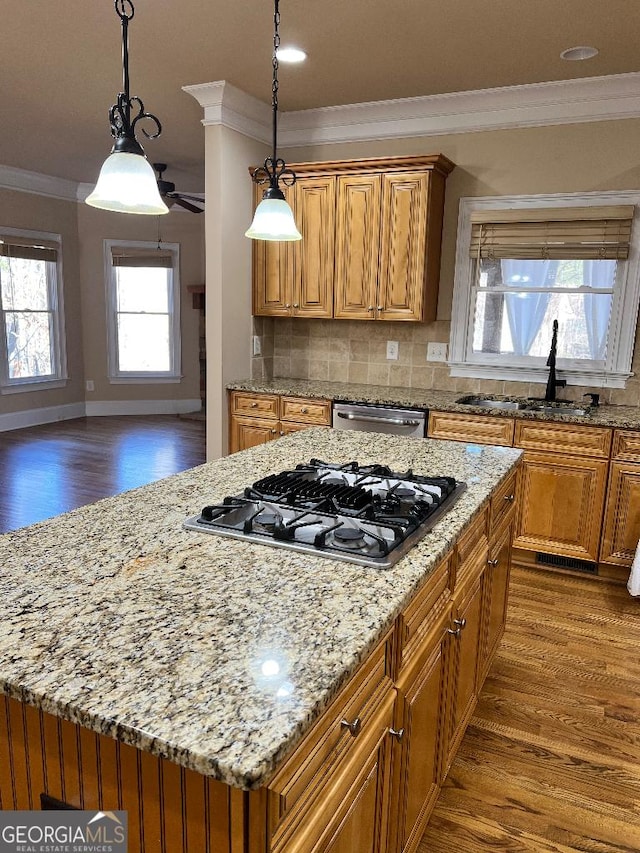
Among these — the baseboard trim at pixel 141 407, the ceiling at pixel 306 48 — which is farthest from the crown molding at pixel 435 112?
the baseboard trim at pixel 141 407

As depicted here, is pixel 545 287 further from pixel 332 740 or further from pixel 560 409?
pixel 332 740

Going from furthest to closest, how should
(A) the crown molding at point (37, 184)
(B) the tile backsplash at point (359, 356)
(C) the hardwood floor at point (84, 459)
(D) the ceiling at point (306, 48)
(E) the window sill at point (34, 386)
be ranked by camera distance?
(E) the window sill at point (34, 386)
(A) the crown molding at point (37, 184)
(C) the hardwood floor at point (84, 459)
(B) the tile backsplash at point (359, 356)
(D) the ceiling at point (306, 48)

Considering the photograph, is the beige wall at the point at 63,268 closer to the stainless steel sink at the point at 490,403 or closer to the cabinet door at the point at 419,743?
the stainless steel sink at the point at 490,403

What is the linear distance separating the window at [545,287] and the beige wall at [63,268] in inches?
202

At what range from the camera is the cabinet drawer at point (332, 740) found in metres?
0.90

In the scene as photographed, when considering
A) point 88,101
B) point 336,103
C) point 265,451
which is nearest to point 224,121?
point 336,103

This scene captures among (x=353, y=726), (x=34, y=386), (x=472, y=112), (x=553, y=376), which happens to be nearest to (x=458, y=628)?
(x=353, y=726)

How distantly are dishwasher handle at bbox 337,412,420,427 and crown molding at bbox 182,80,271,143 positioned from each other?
1.99 metres

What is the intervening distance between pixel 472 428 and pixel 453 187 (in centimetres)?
166

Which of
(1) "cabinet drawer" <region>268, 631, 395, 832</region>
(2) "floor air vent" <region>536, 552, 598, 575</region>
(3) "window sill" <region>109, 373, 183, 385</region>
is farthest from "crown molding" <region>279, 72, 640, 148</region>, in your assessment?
(3) "window sill" <region>109, 373, 183, 385</region>

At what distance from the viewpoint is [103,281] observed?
7852 millimetres

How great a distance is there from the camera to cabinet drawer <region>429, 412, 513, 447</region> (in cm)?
364

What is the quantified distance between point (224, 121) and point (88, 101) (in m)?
1.04

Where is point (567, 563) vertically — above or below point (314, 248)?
below
